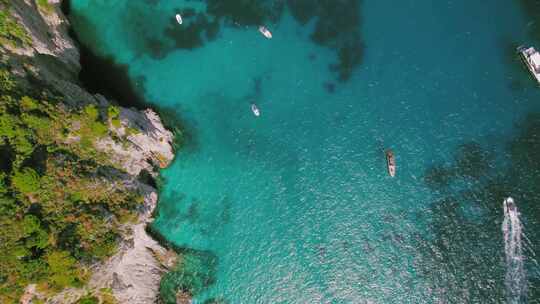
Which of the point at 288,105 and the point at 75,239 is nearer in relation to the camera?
the point at 75,239

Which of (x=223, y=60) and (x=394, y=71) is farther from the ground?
(x=394, y=71)

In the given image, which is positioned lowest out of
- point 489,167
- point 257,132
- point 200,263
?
point 200,263

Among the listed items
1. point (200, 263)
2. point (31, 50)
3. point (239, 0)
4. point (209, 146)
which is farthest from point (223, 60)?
point (200, 263)

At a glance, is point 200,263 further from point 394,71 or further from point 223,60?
point 394,71

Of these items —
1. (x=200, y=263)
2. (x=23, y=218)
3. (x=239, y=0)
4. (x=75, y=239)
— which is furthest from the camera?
(x=239, y=0)

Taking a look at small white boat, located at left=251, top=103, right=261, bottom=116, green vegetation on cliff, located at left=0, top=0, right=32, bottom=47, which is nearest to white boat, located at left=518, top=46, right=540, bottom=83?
small white boat, located at left=251, top=103, right=261, bottom=116

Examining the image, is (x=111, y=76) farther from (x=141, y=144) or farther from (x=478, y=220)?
(x=478, y=220)
